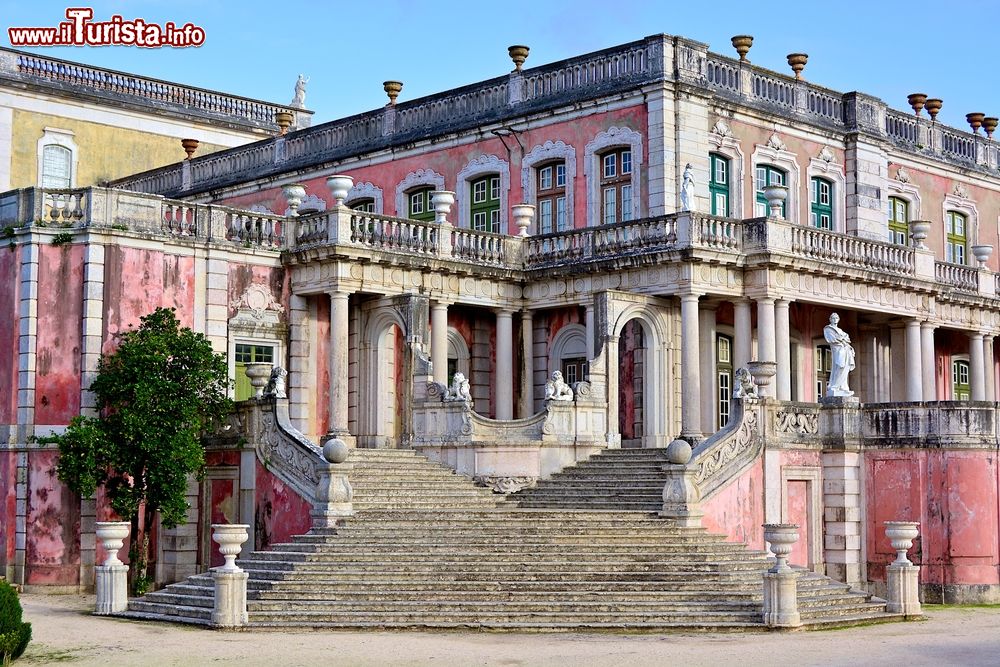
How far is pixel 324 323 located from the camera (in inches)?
1189

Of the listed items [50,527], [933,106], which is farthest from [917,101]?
[50,527]

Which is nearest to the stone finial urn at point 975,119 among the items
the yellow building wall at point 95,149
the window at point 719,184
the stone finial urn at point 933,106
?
the stone finial urn at point 933,106

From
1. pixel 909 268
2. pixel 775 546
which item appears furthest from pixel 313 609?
pixel 909 268

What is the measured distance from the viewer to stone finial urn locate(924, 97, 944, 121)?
3931cm

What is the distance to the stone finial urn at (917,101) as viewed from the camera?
3881cm

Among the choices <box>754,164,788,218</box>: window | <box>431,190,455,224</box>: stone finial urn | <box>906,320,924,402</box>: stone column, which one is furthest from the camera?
<box>906,320,924,402</box>: stone column

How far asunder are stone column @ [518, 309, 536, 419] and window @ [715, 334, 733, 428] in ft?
12.6

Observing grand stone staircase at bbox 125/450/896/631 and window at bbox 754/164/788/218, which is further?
window at bbox 754/164/788/218

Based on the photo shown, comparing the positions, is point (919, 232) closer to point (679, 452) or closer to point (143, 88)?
point (679, 452)

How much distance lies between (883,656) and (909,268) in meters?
16.4

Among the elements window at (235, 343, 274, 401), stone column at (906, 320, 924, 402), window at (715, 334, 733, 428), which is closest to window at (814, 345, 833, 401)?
stone column at (906, 320, 924, 402)

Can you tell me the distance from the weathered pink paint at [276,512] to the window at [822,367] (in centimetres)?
1353

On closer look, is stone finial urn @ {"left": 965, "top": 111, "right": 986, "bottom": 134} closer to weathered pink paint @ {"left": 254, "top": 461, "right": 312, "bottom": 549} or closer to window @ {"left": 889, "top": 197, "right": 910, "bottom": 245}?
window @ {"left": 889, "top": 197, "right": 910, "bottom": 245}

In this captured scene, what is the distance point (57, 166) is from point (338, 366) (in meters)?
16.9
